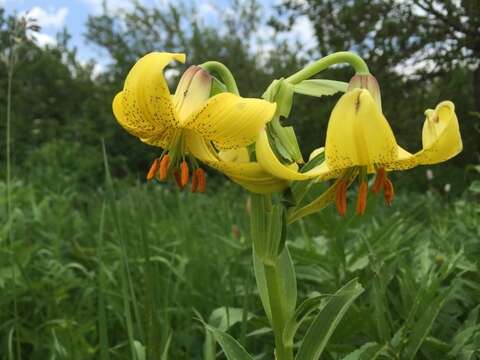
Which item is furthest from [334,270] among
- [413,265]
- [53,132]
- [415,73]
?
[53,132]

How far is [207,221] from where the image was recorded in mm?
2467

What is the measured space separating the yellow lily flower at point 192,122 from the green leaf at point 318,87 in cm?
10

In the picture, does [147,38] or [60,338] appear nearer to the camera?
[60,338]

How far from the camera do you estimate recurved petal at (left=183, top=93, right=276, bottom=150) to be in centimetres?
59

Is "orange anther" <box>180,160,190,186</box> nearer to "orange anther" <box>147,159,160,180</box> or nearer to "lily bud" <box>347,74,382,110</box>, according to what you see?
"orange anther" <box>147,159,160,180</box>

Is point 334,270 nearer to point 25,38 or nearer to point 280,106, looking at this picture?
point 280,106

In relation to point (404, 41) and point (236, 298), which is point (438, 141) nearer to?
point (236, 298)

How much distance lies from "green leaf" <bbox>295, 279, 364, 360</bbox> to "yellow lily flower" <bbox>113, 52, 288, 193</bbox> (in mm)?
130

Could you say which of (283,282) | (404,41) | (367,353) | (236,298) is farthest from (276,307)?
(404,41)

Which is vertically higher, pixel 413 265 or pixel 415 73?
pixel 415 73

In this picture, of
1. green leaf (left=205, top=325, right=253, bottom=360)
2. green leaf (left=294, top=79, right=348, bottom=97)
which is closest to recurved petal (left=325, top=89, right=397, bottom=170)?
green leaf (left=294, top=79, right=348, bottom=97)

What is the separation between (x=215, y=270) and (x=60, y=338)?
0.61m

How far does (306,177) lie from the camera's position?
60cm

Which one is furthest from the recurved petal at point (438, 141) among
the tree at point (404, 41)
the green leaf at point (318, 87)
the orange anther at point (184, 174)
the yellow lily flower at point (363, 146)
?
the tree at point (404, 41)
